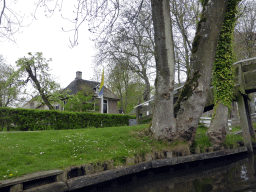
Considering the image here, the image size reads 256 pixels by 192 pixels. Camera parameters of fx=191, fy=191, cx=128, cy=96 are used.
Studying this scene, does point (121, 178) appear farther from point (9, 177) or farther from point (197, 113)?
point (197, 113)

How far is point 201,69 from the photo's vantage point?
6637mm

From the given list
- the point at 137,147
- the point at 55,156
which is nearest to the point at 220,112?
the point at 137,147

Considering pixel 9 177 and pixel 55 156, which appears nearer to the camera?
pixel 9 177

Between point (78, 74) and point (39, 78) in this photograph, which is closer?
point (39, 78)

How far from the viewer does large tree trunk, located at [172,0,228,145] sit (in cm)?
657

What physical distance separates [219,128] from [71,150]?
5.55 m

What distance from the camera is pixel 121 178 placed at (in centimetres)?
523

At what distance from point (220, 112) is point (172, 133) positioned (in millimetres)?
2526

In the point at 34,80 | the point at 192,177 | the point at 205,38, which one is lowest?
the point at 192,177

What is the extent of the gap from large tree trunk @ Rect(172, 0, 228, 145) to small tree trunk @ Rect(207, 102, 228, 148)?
1.27 metres

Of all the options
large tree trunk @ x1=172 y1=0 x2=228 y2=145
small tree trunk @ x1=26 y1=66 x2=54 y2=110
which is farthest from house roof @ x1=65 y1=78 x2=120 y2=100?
large tree trunk @ x1=172 y1=0 x2=228 y2=145

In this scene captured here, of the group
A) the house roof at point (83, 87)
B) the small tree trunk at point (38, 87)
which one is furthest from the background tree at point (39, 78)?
the house roof at point (83, 87)

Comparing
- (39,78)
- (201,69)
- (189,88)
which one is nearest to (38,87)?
(39,78)

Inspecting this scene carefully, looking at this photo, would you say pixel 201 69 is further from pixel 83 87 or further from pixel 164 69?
pixel 83 87
